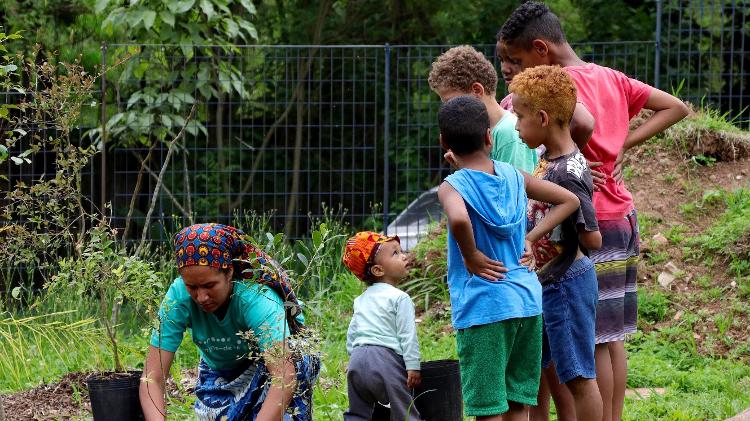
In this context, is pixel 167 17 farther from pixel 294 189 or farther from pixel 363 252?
pixel 363 252

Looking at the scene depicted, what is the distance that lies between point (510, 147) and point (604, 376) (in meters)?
0.98

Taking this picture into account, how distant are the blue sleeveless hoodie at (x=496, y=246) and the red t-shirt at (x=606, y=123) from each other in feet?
1.77

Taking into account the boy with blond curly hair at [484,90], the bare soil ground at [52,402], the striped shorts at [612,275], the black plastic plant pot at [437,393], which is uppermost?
the boy with blond curly hair at [484,90]

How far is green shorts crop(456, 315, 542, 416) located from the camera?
13.0ft

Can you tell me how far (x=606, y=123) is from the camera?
14.9 ft

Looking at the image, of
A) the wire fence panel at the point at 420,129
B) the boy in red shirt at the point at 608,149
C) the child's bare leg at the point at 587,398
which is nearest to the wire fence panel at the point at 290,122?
the wire fence panel at the point at 420,129

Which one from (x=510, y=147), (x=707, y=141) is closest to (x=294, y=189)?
(x=707, y=141)

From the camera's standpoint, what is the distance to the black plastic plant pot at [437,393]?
473 cm

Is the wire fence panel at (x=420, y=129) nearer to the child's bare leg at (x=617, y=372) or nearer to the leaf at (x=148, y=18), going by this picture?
the leaf at (x=148, y=18)

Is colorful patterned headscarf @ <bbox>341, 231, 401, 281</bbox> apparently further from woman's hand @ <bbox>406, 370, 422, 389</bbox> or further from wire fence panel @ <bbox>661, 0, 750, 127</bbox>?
wire fence panel @ <bbox>661, 0, 750, 127</bbox>

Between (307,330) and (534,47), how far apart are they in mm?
1582

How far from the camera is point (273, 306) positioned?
4.23 m

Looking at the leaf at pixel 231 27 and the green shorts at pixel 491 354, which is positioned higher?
the leaf at pixel 231 27

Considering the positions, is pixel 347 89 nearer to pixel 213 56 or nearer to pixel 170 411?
pixel 213 56
